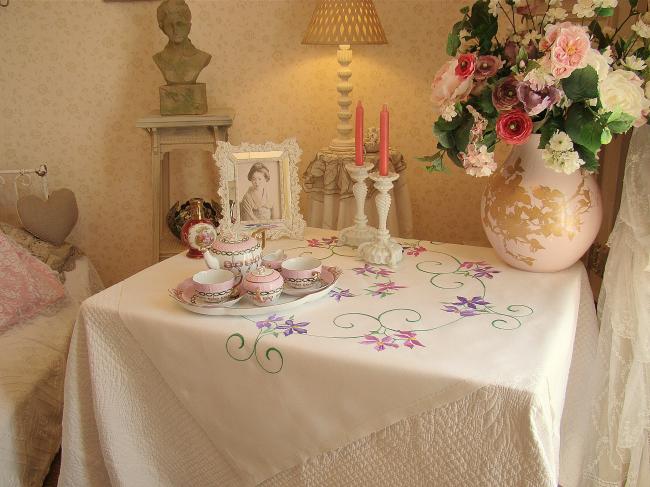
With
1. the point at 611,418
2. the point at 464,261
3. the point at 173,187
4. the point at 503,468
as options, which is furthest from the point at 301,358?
the point at 173,187

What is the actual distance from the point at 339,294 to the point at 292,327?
0.18 m

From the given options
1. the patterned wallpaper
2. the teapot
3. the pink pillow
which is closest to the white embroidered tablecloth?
the teapot

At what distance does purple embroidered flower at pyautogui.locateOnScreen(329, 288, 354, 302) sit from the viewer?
1.27 m

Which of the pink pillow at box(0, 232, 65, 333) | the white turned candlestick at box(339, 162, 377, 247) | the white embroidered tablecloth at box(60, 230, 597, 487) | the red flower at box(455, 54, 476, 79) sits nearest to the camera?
the white embroidered tablecloth at box(60, 230, 597, 487)

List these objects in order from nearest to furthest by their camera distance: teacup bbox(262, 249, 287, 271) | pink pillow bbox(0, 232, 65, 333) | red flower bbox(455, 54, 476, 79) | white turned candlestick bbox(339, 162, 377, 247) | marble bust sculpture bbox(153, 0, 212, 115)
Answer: red flower bbox(455, 54, 476, 79) < teacup bbox(262, 249, 287, 271) < white turned candlestick bbox(339, 162, 377, 247) < pink pillow bbox(0, 232, 65, 333) < marble bust sculpture bbox(153, 0, 212, 115)

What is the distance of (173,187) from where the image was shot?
262cm

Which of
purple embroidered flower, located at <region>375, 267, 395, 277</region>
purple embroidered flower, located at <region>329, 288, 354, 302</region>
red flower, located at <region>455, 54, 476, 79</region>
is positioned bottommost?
purple embroidered flower, located at <region>329, 288, 354, 302</region>

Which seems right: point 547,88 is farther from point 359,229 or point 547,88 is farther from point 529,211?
point 359,229

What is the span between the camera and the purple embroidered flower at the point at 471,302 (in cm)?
121

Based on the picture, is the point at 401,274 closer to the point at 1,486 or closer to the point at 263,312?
the point at 263,312

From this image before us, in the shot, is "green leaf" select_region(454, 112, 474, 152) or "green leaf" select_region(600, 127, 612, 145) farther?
"green leaf" select_region(454, 112, 474, 152)

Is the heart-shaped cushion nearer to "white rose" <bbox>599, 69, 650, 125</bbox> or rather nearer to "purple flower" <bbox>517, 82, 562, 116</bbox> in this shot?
"purple flower" <bbox>517, 82, 562, 116</bbox>

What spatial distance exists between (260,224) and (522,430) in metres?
0.90

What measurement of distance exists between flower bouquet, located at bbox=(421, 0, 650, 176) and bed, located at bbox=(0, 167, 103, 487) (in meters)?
1.26
